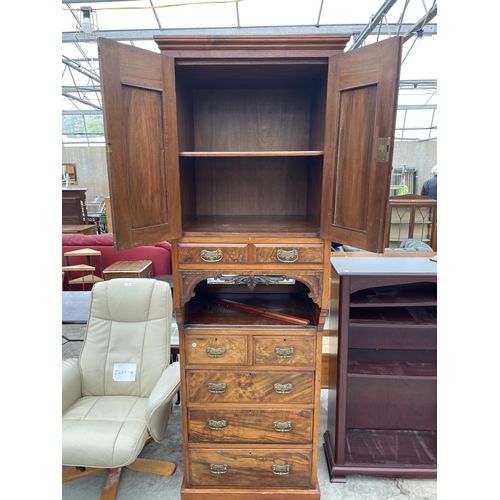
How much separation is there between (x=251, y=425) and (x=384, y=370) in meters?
0.74

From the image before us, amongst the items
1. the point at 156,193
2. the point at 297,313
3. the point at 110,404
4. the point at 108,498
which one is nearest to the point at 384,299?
the point at 297,313

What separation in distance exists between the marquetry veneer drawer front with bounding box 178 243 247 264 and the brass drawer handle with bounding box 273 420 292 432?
79 cm

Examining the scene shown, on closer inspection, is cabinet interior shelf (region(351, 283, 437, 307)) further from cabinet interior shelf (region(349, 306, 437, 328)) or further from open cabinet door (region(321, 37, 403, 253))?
open cabinet door (region(321, 37, 403, 253))

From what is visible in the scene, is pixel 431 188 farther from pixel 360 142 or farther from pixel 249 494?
pixel 249 494

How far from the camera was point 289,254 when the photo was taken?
1372mm

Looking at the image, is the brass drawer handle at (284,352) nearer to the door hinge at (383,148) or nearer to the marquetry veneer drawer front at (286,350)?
the marquetry veneer drawer front at (286,350)

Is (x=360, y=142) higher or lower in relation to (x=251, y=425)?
higher

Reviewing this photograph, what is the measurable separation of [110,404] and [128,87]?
1.61 meters

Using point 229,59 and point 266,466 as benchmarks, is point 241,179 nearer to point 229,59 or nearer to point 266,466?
point 229,59

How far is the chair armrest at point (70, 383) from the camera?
179 centimetres

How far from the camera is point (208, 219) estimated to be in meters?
1.66

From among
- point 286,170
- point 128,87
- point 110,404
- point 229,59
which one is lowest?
point 110,404

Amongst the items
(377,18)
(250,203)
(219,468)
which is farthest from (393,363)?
(377,18)

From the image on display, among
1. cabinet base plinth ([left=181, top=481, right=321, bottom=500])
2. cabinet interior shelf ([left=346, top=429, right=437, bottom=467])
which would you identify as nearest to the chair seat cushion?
cabinet base plinth ([left=181, top=481, right=321, bottom=500])
